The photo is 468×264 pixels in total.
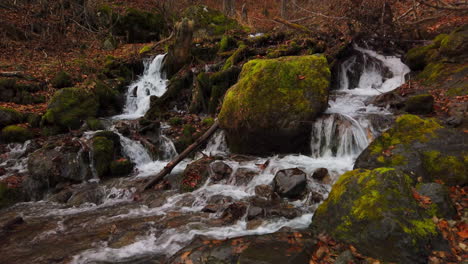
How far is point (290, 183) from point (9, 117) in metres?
9.66

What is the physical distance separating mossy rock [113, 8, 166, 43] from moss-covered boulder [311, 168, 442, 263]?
18.2 meters

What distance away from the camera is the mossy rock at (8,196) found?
7051 mm

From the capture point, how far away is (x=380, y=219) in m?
3.76

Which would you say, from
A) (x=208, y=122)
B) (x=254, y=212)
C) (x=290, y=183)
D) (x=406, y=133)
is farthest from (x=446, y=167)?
(x=208, y=122)

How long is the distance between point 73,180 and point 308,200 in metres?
6.27

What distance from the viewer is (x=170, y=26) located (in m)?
19.6

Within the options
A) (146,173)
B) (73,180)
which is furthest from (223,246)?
(73,180)

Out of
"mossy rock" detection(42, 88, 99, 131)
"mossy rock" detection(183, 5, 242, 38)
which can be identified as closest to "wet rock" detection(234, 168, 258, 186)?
"mossy rock" detection(42, 88, 99, 131)

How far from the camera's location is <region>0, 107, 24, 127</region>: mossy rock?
31.8 feet

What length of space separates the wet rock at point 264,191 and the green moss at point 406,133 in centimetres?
225

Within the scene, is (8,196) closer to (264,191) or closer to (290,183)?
(264,191)

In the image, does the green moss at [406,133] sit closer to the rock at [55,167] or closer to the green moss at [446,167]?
the green moss at [446,167]

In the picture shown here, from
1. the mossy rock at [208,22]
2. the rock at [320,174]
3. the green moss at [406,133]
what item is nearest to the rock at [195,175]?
the rock at [320,174]

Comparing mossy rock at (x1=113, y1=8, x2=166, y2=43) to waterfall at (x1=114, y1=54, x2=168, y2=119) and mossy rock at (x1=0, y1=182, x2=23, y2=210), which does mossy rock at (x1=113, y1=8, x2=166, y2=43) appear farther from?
mossy rock at (x1=0, y1=182, x2=23, y2=210)
